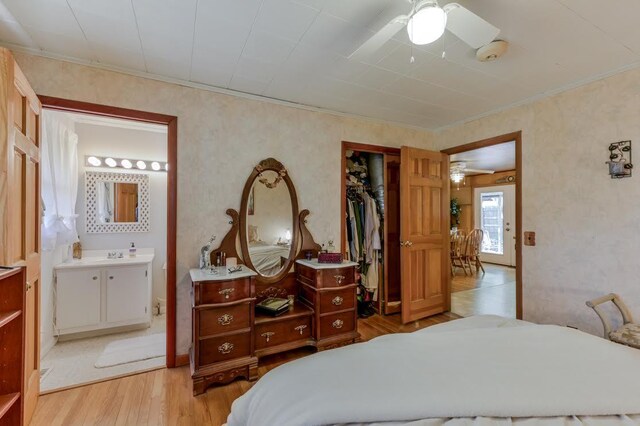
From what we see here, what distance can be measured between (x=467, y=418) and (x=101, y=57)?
2974mm

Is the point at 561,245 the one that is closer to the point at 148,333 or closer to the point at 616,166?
the point at 616,166

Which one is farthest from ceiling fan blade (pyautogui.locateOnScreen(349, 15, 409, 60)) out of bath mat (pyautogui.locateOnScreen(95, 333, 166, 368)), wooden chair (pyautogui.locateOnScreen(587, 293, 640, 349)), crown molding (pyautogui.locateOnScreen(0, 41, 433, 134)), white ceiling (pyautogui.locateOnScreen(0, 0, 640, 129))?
bath mat (pyautogui.locateOnScreen(95, 333, 166, 368))

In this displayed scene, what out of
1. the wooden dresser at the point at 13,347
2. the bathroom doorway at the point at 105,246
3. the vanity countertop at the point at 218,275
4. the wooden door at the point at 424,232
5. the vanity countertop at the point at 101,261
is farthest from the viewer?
the wooden door at the point at 424,232

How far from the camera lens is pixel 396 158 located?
358 cm

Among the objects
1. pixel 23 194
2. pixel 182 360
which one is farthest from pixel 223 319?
pixel 23 194

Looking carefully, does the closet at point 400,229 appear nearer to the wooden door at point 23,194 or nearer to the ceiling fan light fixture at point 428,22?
the ceiling fan light fixture at point 428,22

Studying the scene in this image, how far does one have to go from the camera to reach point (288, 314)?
8.12 ft

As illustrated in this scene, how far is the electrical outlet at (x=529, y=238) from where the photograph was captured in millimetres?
2682

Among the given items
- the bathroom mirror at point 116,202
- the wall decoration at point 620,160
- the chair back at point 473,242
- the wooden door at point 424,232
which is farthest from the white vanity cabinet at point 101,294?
the chair back at point 473,242

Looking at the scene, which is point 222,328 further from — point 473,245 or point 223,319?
point 473,245

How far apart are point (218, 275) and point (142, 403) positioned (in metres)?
0.96

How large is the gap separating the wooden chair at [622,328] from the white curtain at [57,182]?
4345 mm

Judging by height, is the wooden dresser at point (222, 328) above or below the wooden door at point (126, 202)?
below

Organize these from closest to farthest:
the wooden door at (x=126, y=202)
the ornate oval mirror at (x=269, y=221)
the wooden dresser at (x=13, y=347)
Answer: the wooden dresser at (x=13, y=347) → the ornate oval mirror at (x=269, y=221) → the wooden door at (x=126, y=202)
